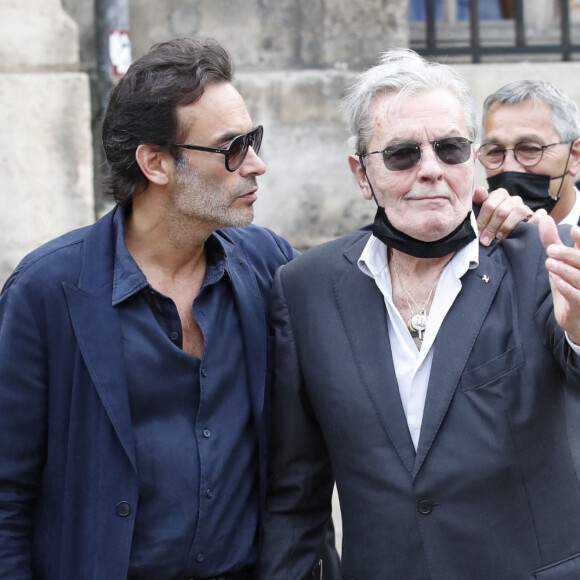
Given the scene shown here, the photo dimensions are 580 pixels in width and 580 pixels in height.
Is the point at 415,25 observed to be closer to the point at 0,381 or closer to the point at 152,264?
the point at 152,264

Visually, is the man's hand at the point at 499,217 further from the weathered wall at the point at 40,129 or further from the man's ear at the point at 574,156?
the weathered wall at the point at 40,129

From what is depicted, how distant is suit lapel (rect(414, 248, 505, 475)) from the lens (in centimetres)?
244

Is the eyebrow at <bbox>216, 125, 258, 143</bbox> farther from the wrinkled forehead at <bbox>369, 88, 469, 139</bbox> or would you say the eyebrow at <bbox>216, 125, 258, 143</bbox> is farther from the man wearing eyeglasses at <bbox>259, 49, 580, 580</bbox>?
the wrinkled forehead at <bbox>369, 88, 469, 139</bbox>

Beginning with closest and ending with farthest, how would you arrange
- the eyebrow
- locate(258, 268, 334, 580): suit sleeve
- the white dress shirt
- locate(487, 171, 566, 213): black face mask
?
the white dress shirt < locate(258, 268, 334, 580): suit sleeve < the eyebrow < locate(487, 171, 566, 213): black face mask

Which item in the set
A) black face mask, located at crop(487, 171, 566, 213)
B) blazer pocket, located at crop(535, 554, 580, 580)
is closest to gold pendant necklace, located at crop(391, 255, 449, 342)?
blazer pocket, located at crop(535, 554, 580, 580)

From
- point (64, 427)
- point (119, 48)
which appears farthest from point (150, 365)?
point (119, 48)

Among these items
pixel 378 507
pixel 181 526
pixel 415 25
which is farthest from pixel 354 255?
pixel 415 25

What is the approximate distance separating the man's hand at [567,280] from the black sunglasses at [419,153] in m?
0.48

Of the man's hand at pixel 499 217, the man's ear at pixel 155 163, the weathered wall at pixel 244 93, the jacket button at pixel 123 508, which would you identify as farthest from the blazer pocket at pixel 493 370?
the weathered wall at pixel 244 93

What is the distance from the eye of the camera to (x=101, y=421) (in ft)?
8.56

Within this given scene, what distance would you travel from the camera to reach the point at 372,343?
261 centimetres

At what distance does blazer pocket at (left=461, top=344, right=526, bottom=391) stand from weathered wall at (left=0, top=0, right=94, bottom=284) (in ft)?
11.0

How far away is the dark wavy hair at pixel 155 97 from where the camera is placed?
2.84 meters

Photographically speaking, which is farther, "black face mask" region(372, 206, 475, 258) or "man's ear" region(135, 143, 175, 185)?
"man's ear" region(135, 143, 175, 185)
